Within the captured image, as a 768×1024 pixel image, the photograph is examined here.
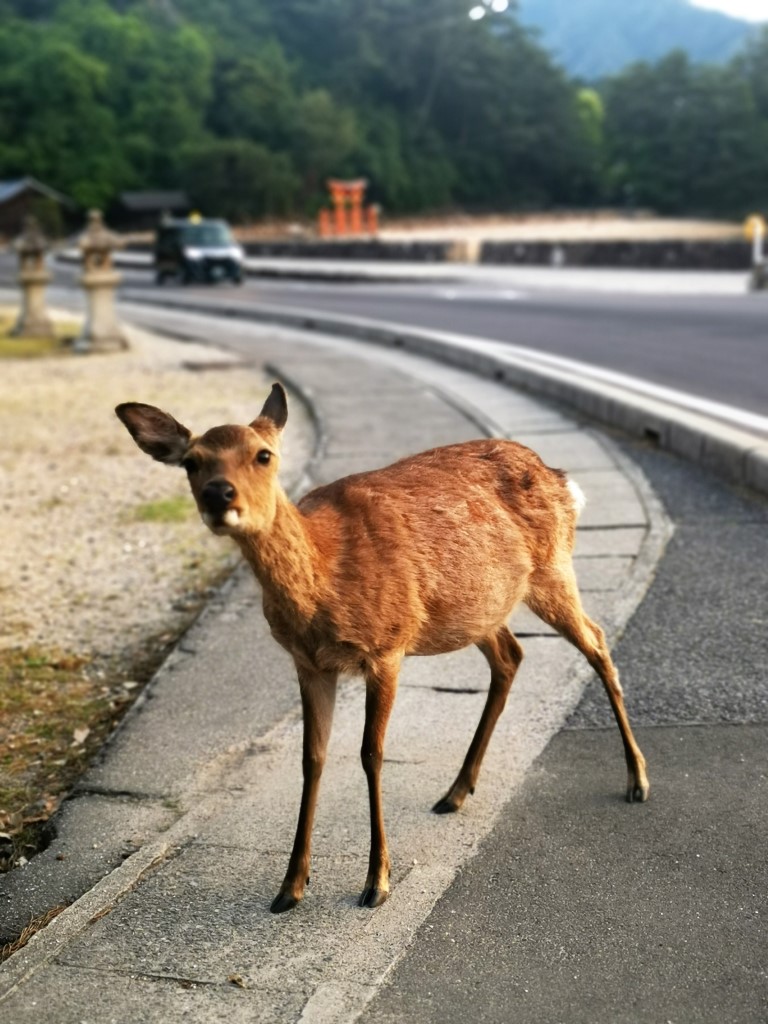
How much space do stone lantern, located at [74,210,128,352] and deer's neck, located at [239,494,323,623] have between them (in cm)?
1430

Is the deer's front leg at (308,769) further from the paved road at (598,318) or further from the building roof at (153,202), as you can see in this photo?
the building roof at (153,202)

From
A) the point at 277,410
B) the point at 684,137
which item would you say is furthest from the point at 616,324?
the point at 684,137

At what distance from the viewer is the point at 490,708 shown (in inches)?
149

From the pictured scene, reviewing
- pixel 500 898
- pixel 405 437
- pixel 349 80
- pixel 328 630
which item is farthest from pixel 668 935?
pixel 349 80

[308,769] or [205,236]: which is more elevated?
[205,236]

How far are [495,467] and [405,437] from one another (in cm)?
557

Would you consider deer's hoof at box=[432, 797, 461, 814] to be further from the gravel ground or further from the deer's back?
the gravel ground

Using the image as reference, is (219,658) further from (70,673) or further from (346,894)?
(346,894)

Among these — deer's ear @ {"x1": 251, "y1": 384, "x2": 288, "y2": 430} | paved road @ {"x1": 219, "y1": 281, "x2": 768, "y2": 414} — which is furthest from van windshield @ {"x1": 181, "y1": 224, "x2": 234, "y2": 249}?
deer's ear @ {"x1": 251, "y1": 384, "x2": 288, "y2": 430}

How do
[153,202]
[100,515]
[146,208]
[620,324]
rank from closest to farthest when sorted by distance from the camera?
[100,515], [620,324], [153,202], [146,208]

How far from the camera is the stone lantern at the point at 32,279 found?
18688 millimetres

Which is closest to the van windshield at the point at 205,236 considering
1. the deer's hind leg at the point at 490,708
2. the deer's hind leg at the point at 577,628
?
the deer's hind leg at the point at 490,708

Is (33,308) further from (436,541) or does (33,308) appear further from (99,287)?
(436,541)

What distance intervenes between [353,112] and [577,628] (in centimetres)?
9052
